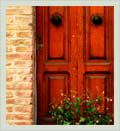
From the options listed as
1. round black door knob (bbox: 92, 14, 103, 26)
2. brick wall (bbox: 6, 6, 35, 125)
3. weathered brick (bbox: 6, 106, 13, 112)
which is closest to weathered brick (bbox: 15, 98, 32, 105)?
brick wall (bbox: 6, 6, 35, 125)

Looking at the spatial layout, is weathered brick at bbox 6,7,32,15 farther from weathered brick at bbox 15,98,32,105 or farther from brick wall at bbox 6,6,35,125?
weathered brick at bbox 15,98,32,105

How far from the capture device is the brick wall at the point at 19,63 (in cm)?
649

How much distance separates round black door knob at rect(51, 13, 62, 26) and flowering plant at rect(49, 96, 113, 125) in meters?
1.02

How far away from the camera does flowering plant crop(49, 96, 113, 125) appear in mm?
6742

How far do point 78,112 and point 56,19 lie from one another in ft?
4.27

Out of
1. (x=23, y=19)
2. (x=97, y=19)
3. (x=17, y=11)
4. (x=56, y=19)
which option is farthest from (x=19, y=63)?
(x=97, y=19)

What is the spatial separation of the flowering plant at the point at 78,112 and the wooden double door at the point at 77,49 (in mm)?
93

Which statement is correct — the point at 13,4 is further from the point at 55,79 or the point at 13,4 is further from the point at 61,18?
the point at 55,79

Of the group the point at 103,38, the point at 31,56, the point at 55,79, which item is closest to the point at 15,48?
the point at 31,56

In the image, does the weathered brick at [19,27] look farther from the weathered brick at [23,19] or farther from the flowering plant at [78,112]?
the flowering plant at [78,112]

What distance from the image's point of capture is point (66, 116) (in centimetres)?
677

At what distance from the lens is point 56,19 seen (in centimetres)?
680

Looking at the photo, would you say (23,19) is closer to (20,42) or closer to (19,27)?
(19,27)

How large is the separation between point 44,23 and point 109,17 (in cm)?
89
